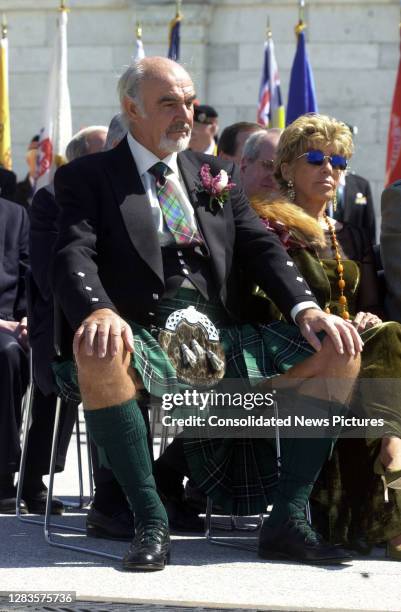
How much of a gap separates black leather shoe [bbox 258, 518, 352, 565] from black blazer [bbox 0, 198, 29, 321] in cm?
220

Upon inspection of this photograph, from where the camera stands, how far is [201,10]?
43.7 feet

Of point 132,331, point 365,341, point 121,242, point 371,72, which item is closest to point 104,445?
point 132,331

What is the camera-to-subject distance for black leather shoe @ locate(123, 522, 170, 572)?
4.22m

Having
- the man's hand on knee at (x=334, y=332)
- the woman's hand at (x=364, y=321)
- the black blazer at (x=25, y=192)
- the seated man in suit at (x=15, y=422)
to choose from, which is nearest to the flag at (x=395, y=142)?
the black blazer at (x=25, y=192)

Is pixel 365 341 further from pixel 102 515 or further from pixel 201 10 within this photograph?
pixel 201 10

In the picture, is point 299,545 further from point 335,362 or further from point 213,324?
point 213,324

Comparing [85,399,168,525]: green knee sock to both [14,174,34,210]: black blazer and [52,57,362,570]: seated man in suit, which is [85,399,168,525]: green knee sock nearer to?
[52,57,362,570]: seated man in suit

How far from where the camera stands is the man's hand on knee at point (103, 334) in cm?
417

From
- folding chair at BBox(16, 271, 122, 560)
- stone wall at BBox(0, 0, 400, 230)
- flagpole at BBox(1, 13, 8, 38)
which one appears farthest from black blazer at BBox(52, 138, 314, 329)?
stone wall at BBox(0, 0, 400, 230)

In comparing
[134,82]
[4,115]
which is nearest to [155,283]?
[134,82]

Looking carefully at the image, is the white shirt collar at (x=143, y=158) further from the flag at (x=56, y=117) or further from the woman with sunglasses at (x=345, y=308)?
the flag at (x=56, y=117)

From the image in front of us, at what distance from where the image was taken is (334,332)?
4.34m

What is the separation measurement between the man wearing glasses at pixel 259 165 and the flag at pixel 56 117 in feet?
14.1

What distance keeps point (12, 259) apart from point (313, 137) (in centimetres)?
182
